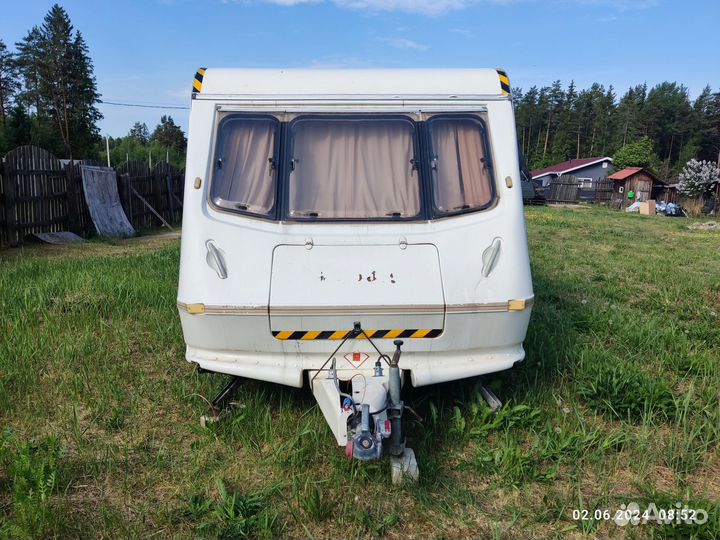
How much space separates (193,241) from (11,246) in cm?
994

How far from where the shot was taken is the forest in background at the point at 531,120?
47844mm

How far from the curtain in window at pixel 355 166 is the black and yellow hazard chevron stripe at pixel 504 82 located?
724 mm

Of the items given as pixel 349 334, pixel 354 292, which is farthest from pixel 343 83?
pixel 349 334

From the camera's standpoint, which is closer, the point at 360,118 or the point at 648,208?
the point at 360,118

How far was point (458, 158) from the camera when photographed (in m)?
4.21

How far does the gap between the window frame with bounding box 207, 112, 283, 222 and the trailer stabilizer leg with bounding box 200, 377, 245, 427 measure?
1.25m

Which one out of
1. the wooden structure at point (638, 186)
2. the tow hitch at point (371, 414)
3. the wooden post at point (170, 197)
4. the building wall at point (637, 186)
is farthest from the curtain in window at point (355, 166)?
the building wall at point (637, 186)

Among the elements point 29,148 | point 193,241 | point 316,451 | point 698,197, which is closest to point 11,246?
point 29,148

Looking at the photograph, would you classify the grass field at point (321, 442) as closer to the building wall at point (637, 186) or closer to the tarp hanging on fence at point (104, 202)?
the tarp hanging on fence at point (104, 202)

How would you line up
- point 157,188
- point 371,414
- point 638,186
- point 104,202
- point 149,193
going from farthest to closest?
1. point 638,186
2. point 157,188
3. point 149,193
4. point 104,202
5. point 371,414

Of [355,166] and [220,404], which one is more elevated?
[355,166]

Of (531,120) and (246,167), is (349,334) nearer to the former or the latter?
(246,167)

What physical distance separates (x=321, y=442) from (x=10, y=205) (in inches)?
420

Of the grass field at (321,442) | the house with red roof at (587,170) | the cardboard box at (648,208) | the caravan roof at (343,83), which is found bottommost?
the grass field at (321,442)
